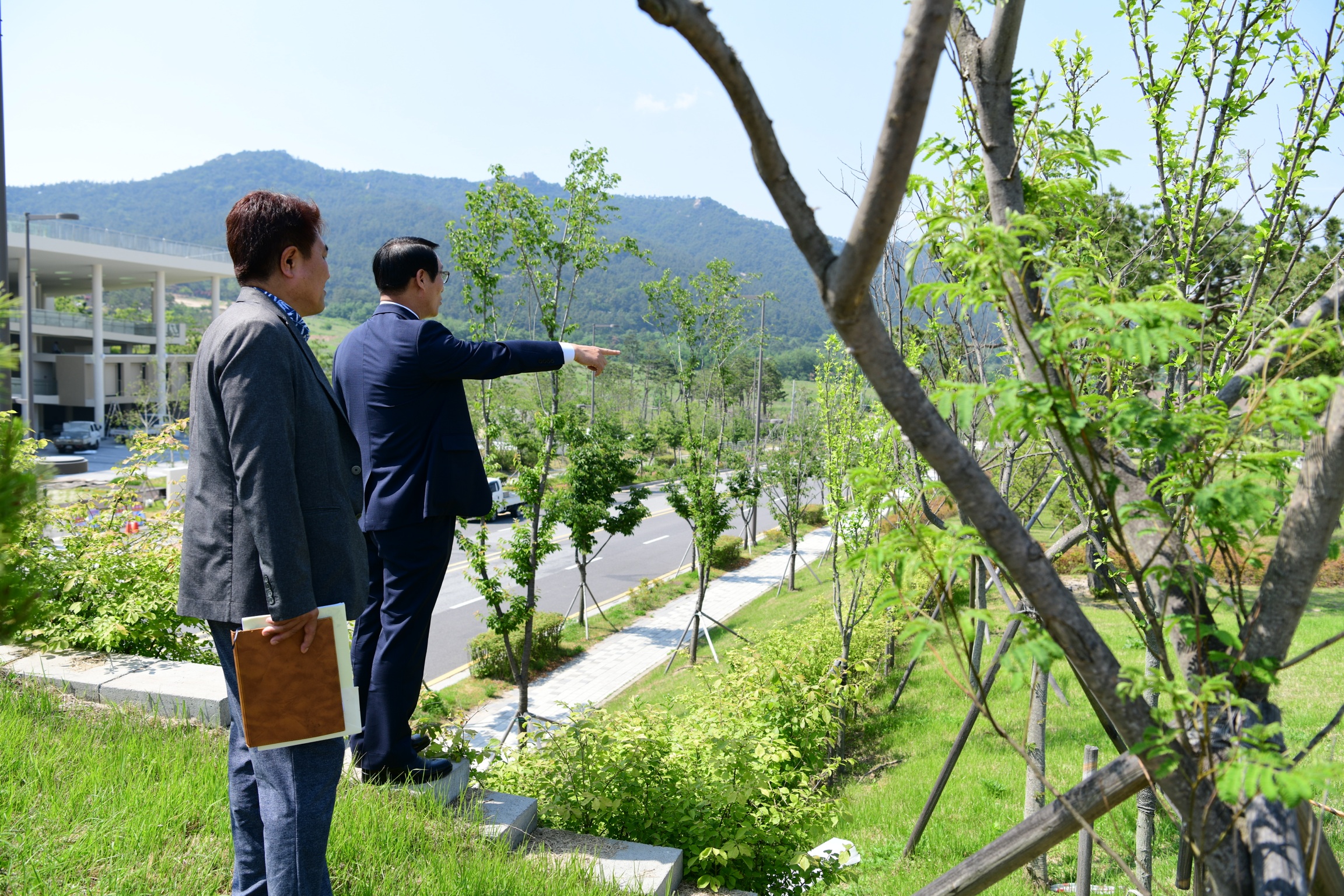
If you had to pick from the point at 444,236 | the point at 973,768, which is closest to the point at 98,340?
the point at 973,768

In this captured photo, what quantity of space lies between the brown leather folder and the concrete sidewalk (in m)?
5.91

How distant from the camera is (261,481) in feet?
5.97

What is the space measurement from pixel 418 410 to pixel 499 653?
33.0 feet

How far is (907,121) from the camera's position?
108 cm

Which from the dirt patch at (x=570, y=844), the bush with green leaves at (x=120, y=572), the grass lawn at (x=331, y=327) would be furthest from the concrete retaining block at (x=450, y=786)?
the grass lawn at (x=331, y=327)

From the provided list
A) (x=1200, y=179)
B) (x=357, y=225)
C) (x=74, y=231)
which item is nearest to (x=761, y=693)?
(x=1200, y=179)

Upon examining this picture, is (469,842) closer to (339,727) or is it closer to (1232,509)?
(339,727)

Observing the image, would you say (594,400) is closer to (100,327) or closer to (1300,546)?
(1300,546)

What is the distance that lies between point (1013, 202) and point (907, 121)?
2.76ft

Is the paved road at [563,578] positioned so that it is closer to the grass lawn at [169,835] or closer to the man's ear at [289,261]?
the grass lawn at [169,835]

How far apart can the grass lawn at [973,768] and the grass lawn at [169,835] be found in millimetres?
1900

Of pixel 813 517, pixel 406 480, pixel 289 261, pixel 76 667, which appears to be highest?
pixel 289 261

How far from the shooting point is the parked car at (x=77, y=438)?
3388 cm

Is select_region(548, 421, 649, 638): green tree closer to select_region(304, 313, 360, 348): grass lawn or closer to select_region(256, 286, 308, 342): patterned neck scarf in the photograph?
select_region(256, 286, 308, 342): patterned neck scarf
